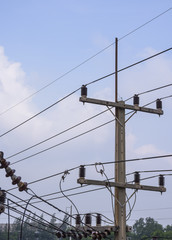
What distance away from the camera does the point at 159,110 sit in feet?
60.6

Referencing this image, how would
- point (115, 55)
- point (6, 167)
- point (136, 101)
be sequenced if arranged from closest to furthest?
point (6, 167), point (136, 101), point (115, 55)

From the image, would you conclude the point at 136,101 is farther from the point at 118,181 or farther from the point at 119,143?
the point at 118,181

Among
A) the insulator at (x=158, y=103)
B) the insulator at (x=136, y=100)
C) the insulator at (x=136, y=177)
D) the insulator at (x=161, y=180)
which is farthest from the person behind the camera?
the insulator at (x=158, y=103)

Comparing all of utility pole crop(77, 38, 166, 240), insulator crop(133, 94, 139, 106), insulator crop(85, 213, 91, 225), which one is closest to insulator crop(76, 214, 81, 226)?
insulator crop(85, 213, 91, 225)

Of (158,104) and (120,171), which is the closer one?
(120,171)

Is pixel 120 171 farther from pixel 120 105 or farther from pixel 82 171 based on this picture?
pixel 120 105

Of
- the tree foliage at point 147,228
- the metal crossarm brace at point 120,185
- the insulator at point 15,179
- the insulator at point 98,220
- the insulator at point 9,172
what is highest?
the tree foliage at point 147,228

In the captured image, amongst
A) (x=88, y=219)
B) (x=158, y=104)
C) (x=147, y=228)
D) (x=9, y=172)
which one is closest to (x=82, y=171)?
(x=88, y=219)

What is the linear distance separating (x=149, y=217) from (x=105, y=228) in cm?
17670

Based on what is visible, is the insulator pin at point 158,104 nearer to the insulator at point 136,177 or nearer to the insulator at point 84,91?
the insulator at point 136,177

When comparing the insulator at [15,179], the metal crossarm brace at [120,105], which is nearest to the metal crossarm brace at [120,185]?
the insulator at [15,179]

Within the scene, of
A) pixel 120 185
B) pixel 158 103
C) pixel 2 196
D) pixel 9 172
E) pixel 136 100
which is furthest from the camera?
pixel 158 103

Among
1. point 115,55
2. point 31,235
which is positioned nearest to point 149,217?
point 31,235

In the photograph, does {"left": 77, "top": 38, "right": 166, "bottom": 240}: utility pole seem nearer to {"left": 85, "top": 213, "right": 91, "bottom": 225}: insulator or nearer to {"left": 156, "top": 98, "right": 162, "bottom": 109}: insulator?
{"left": 156, "top": 98, "right": 162, "bottom": 109}: insulator
